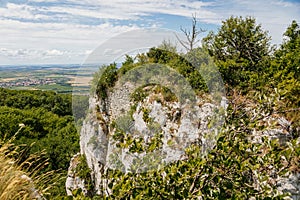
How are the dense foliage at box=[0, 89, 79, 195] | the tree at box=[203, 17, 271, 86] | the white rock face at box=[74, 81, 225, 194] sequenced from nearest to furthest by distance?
the white rock face at box=[74, 81, 225, 194] < the tree at box=[203, 17, 271, 86] < the dense foliage at box=[0, 89, 79, 195]

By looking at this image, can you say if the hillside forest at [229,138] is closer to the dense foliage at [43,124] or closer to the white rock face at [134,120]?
the white rock face at [134,120]

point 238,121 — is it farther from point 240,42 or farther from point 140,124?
point 240,42

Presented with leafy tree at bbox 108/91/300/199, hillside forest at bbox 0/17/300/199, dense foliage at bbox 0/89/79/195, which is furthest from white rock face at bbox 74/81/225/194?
dense foliage at bbox 0/89/79/195

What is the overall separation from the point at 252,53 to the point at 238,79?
72.3 inches

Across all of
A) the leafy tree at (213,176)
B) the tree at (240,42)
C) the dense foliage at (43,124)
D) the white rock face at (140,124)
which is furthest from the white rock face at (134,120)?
the dense foliage at (43,124)

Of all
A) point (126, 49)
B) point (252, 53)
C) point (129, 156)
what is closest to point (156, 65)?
point (126, 49)

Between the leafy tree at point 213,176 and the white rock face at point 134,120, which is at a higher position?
the leafy tree at point 213,176

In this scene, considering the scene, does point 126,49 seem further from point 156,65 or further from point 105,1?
point 105,1

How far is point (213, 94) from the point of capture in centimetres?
383

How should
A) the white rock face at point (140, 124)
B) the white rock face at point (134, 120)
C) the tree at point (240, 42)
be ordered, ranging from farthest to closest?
the tree at point (240, 42) < the white rock face at point (134, 120) < the white rock face at point (140, 124)

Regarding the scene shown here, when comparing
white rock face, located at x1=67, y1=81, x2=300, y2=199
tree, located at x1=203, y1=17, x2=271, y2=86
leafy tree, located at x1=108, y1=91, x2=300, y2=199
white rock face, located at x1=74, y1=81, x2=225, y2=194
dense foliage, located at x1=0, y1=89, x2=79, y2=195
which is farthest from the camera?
dense foliage, located at x1=0, y1=89, x2=79, y2=195

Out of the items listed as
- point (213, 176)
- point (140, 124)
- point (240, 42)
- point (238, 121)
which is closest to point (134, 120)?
point (140, 124)

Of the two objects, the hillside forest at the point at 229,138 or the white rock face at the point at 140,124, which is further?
the white rock face at the point at 140,124

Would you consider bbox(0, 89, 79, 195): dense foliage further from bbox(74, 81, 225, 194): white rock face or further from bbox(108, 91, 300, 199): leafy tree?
bbox(108, 91, 300, 199): leafy tree
